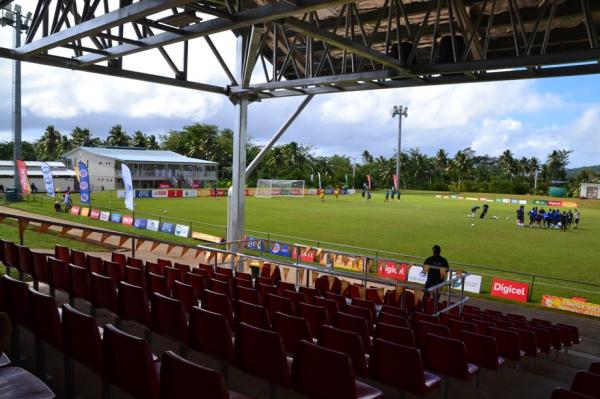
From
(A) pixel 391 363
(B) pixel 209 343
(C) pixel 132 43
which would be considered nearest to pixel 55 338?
(B) pixel 209 343

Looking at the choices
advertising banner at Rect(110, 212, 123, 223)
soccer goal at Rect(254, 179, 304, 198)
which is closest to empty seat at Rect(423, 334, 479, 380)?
advertising banner at Rect(110, 212, 123, 223)

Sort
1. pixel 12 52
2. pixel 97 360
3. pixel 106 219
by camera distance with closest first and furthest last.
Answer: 1. pixel 97 360
2. pixel 12 52
3. pixel 106 219

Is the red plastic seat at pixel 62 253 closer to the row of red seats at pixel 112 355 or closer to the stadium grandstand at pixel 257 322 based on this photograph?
the stadium grandstand at pixel 257 322

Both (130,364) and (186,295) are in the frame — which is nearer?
(130,364)

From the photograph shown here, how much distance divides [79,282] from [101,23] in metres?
3.87

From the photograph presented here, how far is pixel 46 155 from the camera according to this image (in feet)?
291

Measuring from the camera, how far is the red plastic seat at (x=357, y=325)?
4.89 meters

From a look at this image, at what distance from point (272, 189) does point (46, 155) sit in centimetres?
5246

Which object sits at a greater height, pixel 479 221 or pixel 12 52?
pixel 12 52

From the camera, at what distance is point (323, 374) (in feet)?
10.4

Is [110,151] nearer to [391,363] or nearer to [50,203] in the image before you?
[50,203]

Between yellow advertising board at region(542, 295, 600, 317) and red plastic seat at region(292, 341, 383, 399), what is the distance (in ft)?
38.5

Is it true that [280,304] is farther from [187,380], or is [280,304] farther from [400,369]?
[187,380]

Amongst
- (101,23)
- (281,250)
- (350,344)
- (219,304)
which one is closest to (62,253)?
(101,23)
